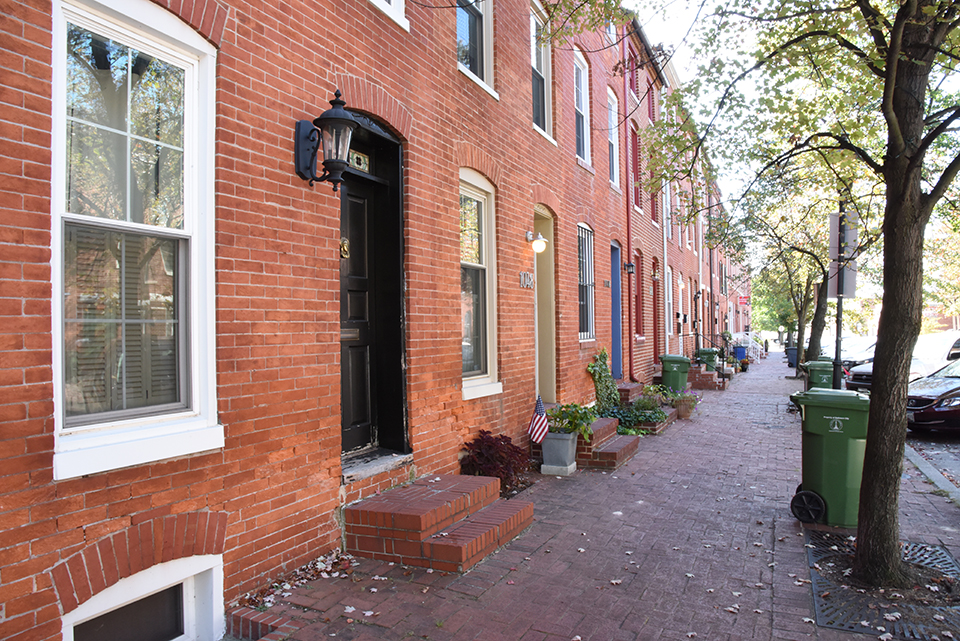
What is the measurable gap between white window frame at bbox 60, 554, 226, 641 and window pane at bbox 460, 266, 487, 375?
148 inches

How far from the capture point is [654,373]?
623 inches

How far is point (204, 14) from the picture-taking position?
3.53 m

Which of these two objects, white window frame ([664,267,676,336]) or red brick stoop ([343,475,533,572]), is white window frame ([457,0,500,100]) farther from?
white window frame ([664,267,676,336])

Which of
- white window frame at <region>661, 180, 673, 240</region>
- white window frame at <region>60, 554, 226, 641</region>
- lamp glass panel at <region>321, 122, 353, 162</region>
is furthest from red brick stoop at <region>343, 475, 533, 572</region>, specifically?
white window frame at <region>661, 180, 673, 240</region>

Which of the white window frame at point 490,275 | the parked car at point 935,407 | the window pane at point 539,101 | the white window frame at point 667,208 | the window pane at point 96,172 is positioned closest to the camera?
the window pane at point 96,172

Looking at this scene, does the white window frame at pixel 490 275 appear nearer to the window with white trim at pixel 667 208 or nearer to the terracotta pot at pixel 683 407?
the terracotta pot at pixel 683 407

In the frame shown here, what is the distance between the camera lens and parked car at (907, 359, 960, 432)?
33.8 feet

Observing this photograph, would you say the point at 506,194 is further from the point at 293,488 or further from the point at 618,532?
the point at 293,488

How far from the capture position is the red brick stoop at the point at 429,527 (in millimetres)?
4285

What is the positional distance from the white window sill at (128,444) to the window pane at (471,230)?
146 inches

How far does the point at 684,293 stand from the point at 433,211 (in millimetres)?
17809

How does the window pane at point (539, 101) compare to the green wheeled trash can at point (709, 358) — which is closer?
the window pane at point (539, 101)

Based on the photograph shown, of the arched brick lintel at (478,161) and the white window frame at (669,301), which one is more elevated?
the arched brick lintel at (478,161)

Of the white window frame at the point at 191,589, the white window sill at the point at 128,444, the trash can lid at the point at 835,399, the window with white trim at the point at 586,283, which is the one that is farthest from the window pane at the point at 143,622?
the window with white trim at the point at 586,283
